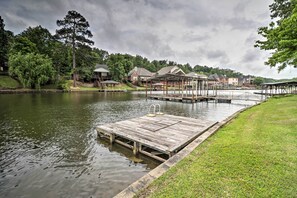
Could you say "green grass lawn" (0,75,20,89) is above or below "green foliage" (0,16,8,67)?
below

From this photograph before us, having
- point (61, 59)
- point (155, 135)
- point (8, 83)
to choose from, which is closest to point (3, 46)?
point (8, 83)

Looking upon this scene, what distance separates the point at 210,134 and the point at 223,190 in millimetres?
3845

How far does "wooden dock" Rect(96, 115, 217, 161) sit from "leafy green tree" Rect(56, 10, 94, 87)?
3885cm

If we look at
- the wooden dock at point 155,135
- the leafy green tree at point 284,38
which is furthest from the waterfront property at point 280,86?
the wooden dock at point 155,135

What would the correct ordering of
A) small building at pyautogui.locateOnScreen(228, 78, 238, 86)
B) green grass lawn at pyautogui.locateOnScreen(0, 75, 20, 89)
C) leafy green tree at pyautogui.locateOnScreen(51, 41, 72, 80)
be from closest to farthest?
green grass lawn at pyautogui.locateOnScreen(0, 75, 20, 89)
leafy green tree at pyautogui.locateOnScreen(51, 41, 72, 80)
small building at pyautogui.locateOnScreen(228, 78, 238, 86)

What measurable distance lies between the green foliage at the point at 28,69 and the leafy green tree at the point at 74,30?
850cm

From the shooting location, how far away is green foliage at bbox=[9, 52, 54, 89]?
31.6 m

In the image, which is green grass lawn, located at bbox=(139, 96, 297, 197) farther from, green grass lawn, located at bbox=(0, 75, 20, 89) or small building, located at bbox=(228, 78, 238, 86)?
small building, located at bbox=(228, 78, 238, 86)

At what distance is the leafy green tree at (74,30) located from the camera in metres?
39.7

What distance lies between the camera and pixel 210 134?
6.41 m

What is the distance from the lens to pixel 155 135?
Result: 6.66 m

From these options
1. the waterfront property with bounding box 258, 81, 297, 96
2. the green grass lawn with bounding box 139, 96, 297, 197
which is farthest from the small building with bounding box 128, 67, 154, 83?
the green grass lawn with bounding box 139, 96, 297, 197

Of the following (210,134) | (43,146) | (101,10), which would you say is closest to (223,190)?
(210,134)

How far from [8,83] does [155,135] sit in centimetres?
4166
